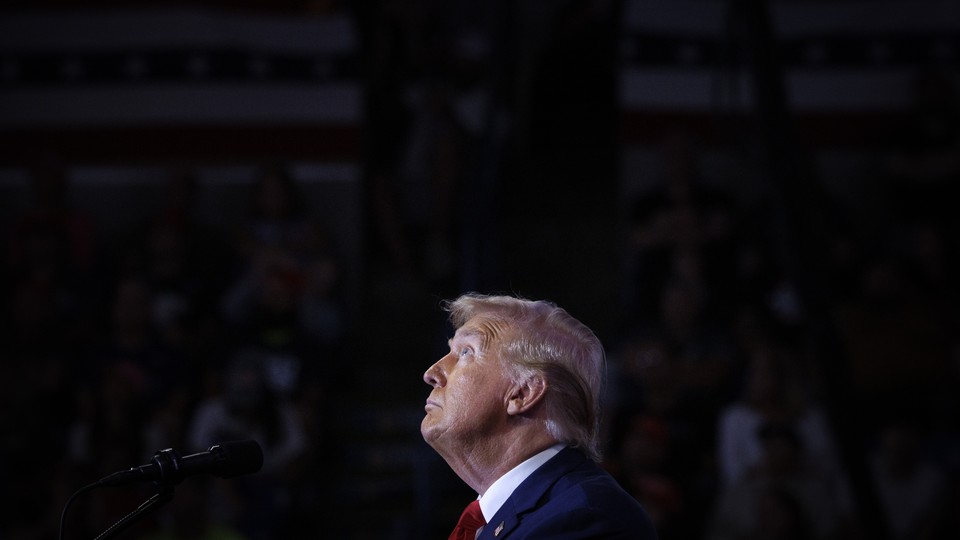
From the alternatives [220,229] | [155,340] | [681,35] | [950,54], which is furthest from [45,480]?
[950,54]

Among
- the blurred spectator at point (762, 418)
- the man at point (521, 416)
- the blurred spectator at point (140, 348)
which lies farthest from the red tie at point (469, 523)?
the blurred spectator at point (140, 348)

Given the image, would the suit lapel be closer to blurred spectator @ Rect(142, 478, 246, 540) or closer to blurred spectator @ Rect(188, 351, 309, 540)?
blurred spectator @ Rect(142, 478, 246, 540)

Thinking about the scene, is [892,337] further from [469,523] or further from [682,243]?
[469,523]

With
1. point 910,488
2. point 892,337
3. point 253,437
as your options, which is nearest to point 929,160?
point 892,337

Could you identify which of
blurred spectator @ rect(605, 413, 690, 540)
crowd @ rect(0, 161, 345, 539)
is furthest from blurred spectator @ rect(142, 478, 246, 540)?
blurred spectator @ rect(605, 413, 690, 540)

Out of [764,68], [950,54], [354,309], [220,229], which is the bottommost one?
[354,309]

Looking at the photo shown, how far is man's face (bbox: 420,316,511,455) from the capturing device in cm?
186

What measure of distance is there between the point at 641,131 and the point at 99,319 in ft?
10.3

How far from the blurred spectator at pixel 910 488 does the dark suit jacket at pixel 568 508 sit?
3681mm

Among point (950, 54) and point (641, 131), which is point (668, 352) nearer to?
point (641, 131)

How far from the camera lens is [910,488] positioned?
5188 mm

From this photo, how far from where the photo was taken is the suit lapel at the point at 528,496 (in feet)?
5.82

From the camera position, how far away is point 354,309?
723 cm

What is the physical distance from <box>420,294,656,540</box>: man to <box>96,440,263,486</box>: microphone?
0.26 metres
